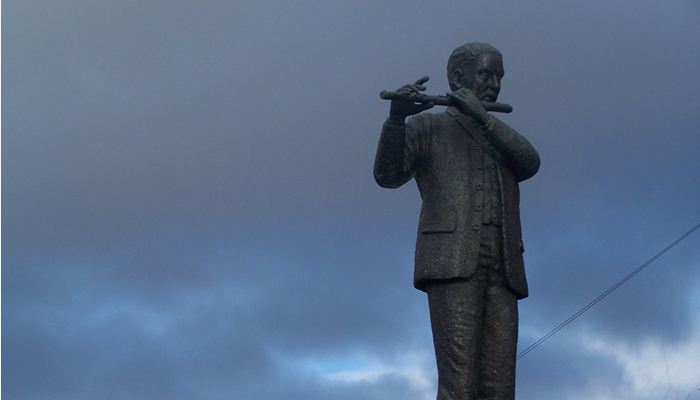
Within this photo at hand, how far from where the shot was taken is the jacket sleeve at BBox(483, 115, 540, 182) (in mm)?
7797

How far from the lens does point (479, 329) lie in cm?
775

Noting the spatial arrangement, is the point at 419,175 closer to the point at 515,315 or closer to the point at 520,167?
the point at 520,167

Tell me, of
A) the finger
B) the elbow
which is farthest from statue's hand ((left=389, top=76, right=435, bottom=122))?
the elbow

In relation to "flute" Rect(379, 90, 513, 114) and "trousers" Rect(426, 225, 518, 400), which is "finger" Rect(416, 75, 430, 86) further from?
"trousers" Rect(426, 225, 518, 400)

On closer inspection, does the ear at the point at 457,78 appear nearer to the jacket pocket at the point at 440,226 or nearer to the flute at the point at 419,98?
the flute at the point at 419,98

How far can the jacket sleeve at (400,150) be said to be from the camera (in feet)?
25.5

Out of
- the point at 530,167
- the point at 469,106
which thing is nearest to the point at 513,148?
the point at 530,167

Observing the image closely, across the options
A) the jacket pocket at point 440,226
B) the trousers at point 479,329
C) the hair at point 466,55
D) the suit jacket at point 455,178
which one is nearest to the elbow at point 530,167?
the suit jacket at point 455,178

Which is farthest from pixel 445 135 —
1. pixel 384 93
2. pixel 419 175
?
pixel 384 93

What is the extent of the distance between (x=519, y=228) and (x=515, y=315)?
712 mm

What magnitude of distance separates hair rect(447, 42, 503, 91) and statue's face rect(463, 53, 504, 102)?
0.14ft

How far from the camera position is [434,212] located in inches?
310

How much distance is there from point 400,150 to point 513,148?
0.91 metres

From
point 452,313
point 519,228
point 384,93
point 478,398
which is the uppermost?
point 384,93
